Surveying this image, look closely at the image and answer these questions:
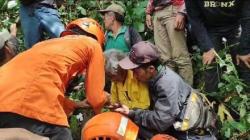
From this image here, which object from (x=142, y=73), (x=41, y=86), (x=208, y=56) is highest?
(x=41, y=86)

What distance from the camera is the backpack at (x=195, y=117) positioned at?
231 inches

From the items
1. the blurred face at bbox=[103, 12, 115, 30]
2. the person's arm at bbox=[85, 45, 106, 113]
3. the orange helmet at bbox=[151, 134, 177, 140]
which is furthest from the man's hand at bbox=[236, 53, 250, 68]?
the blurred face at bbox=[103, 12, 115, 30]

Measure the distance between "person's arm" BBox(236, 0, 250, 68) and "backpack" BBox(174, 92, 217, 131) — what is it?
662mm

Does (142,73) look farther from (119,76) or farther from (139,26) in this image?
(139,26)

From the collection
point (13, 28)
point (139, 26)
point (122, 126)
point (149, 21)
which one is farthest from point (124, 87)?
point (13, 28)

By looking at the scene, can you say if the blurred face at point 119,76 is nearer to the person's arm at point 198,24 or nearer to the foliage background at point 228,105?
the foliage background at point 228,105

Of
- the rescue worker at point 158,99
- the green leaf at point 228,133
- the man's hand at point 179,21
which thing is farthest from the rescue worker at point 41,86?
the man's hand at point 179,21

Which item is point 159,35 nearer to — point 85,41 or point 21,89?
point 85,41

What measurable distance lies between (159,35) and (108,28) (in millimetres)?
694

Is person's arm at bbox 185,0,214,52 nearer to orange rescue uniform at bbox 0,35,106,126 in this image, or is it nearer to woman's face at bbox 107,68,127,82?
woman's face at bbox 107,68,127,82

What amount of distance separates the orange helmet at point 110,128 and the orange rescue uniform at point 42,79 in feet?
1.64

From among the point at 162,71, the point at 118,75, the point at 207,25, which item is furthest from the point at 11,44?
the point at 207,25

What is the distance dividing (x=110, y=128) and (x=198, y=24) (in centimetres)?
175

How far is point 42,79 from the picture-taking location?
4969 mm
